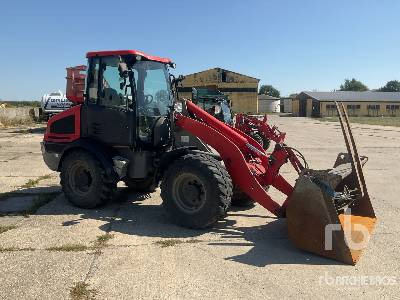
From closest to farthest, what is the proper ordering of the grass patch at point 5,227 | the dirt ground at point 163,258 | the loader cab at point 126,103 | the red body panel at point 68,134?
the dirt ground at point 163,258
the grass patch at point 5,227
the loader cab at point 126,103
the red body panel at point 68,134

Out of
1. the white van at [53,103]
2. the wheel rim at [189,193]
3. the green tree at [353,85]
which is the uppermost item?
the green tree at [353,85]

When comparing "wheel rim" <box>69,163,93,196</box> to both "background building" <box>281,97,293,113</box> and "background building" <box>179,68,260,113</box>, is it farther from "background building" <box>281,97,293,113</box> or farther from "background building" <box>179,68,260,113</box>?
"background building" <box>281,97,293,113</box>

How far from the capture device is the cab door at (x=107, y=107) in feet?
22.3

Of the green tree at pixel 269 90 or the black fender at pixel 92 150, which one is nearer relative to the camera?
the black fender at pixel 92 150

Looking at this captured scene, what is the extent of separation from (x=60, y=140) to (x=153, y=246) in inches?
126

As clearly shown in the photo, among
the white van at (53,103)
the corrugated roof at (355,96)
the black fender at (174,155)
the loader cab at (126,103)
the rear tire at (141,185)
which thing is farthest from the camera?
the corrugated roof at (355,96)

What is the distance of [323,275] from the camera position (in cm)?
446

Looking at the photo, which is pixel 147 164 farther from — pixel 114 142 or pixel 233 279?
pixel 233 279

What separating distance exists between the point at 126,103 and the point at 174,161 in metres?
1.36

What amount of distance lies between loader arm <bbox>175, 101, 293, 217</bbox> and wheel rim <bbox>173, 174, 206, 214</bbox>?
55cm

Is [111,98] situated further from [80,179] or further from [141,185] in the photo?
[141,185]

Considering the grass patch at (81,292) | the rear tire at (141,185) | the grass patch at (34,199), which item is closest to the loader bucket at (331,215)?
the grass patch at (81,292)

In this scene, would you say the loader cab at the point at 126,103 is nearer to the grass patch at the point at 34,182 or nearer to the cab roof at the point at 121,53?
the cab roof at the point at 121,53

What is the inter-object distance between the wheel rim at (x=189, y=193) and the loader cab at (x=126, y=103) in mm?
1108
